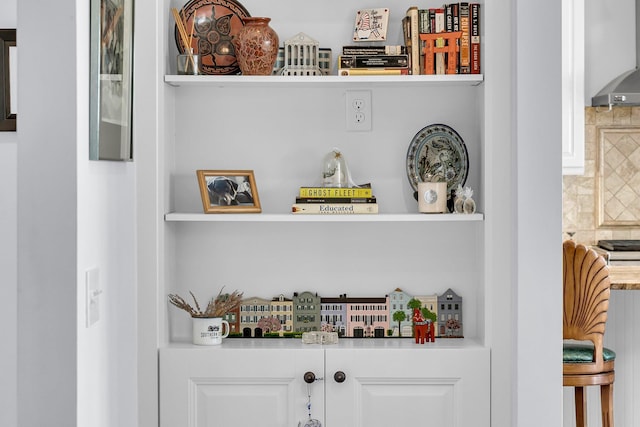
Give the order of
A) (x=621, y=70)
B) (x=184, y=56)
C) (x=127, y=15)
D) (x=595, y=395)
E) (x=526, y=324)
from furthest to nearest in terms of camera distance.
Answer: (x=621, y=70) < (x=595, y=395) < (x=184, y=56) < (x=526, y=324) < (x=127, y=15)

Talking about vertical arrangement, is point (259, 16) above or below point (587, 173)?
above

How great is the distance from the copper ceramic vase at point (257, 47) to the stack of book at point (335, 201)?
16.7 inches

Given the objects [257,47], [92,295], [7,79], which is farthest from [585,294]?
[7,79]

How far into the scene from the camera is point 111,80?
2.04 meters

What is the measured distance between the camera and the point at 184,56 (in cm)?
261

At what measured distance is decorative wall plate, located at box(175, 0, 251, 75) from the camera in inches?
105

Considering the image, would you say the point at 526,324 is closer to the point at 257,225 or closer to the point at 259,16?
the point at 257,225

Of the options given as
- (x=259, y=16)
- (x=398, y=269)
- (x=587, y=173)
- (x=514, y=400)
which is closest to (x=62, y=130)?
(x=259, y=16)

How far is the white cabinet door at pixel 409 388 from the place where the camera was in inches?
99.2

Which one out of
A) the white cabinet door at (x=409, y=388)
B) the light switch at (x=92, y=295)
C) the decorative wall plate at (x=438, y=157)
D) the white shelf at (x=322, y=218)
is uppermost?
the decorative wall plate at (x=438, y=157)

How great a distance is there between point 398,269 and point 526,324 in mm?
514

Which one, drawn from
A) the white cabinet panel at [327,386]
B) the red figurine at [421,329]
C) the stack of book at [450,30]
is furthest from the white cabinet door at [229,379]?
the stack of book at [450,30]

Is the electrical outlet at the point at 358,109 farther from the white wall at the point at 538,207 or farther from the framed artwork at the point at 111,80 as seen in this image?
the framed artwork at the point at 111,80

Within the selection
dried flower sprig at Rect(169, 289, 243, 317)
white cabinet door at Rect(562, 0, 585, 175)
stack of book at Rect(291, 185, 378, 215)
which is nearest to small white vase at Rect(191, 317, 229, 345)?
dried flower sprig at Rect(169, 289, 243, 317)
